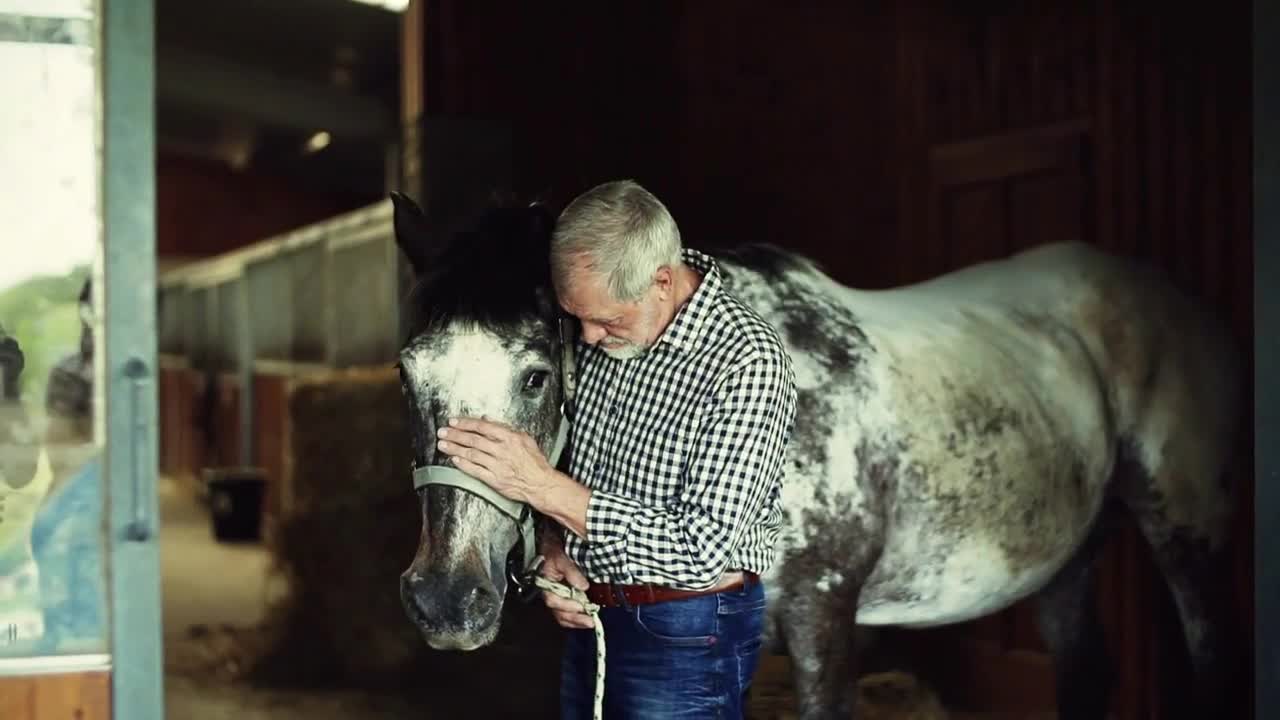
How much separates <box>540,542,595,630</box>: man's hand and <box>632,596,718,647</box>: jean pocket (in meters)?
0.12

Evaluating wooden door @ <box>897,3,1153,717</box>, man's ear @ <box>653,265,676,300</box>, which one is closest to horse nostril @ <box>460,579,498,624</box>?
man's ear @ <box>653,265,676,300</box>

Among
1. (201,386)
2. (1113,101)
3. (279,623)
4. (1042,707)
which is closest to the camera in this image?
(1113,101)

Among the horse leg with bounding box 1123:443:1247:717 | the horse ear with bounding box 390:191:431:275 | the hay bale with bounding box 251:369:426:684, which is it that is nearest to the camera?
the horse ear with bounding box 390:191:431:275

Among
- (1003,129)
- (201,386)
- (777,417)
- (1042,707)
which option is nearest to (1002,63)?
(1003,129)

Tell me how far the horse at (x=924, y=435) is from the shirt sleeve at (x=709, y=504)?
220 millimetres

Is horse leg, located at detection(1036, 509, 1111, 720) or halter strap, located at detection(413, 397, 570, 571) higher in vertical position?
halter strap, located at detection(413, 397, 570, 571)

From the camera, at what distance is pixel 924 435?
283 cm

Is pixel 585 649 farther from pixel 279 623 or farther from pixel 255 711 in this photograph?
pixel 279 623

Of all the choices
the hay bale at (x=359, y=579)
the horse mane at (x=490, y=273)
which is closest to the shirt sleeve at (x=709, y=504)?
the horse mane at (x=490, y=273)

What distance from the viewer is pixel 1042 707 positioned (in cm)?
439

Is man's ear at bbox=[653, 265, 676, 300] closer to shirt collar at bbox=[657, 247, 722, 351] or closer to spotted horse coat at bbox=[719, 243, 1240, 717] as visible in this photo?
shirt collar at bbox=[657, 247, 722, 351]

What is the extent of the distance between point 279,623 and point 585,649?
3522 mm

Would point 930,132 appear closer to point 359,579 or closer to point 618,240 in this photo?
point 359,579

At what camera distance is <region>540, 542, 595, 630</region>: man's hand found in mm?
2047
